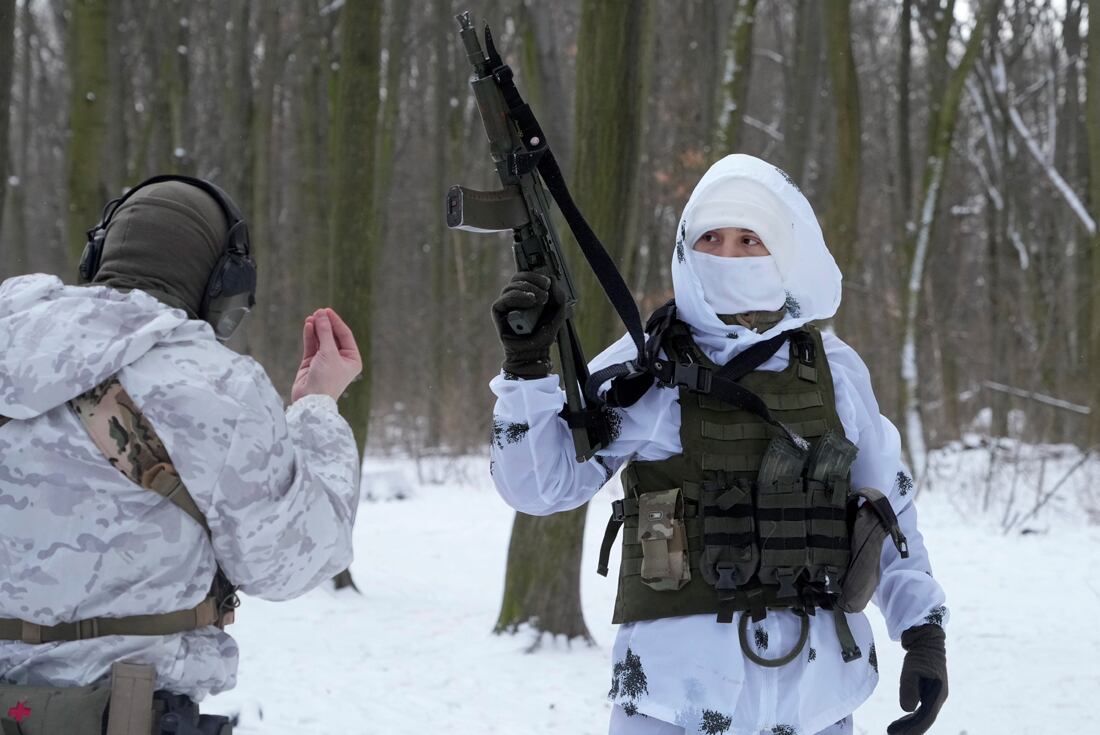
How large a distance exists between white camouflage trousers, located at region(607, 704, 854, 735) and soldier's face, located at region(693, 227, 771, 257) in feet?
3.20

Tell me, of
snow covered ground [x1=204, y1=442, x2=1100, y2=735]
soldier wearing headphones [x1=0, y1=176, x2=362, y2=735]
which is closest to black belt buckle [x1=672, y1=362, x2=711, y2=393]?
soldier wearing headphones [x1=0, y1=176, x2=362, y2=735]

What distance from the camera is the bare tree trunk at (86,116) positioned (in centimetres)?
746

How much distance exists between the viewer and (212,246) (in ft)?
6.72

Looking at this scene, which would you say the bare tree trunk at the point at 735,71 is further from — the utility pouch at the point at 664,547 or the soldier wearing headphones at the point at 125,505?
the soldier wearing headphones at the point at 125,505

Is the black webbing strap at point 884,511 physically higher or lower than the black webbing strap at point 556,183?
lower

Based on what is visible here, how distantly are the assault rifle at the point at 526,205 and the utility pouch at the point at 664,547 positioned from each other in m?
0.18

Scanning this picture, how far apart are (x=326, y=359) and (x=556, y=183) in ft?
2.07

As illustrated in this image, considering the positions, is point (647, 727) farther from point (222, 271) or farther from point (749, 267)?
point (222, 271)

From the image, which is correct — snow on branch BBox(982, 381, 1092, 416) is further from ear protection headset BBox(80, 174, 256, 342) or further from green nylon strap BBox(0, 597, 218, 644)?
green nylon strap BBox(0, 597, 218, 644)

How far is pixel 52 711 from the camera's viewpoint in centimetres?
175

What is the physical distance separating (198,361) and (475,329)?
1684 centimetres

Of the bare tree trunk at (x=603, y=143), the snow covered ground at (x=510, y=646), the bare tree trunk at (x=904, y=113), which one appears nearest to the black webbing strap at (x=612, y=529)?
the snow covered ground at (x=510, y=646)

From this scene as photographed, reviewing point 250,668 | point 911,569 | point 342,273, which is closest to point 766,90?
point 342,273

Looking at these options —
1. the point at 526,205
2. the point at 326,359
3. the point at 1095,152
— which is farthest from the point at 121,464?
the point at 1095,152
